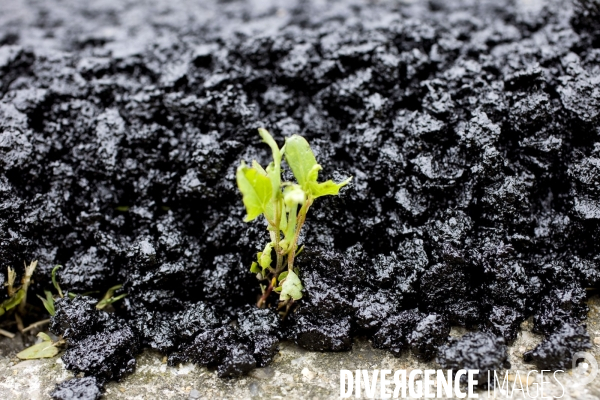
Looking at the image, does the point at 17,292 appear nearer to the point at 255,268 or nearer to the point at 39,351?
the point at 39,351

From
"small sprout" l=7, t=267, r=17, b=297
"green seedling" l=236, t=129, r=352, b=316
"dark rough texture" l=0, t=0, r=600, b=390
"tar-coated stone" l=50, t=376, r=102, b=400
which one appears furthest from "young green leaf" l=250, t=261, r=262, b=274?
"small sprout" l=7, t=267, r=17, b=297

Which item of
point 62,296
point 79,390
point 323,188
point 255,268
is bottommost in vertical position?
point 79,390

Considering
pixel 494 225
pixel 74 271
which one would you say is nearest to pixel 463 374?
pixel 494 225

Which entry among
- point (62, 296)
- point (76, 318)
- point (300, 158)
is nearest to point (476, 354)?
point (300, 158)

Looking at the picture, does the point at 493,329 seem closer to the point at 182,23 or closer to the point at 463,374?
the point at 463,374

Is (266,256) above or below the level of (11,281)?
above

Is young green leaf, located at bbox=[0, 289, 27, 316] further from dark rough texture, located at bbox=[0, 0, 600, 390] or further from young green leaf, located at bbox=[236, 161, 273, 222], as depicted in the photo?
young green leaf, located at bbox=[236, 161, 273, 222]
